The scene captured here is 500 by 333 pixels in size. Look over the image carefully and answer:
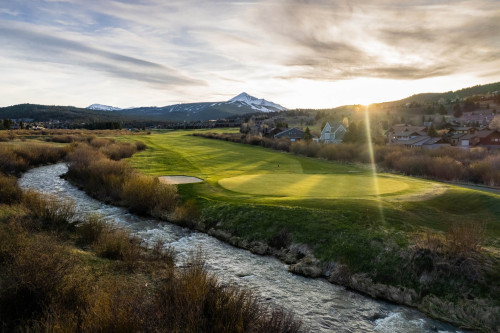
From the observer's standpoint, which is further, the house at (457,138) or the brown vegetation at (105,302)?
the house at (457,138)

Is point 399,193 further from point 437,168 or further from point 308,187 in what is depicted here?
point 437,168

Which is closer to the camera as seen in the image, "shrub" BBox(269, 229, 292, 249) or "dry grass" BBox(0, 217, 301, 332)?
"dry grass" BBox(0, 217, 301, 332)

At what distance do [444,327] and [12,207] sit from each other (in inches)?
845

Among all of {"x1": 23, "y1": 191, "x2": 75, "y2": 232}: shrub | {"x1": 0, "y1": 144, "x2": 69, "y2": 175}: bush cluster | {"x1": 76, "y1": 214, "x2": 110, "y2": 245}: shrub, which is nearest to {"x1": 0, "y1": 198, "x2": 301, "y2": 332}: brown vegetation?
{"x1": 76, "y1": 214, "x2": 110, "y2": 245}: shrub

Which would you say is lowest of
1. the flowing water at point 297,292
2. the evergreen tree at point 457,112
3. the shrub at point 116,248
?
the flowing water at point 297,292

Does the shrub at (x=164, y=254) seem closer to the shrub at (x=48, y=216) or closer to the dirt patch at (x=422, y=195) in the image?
the shrub at (x=48, y=216)

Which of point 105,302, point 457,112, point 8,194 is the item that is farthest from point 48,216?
point 457,112

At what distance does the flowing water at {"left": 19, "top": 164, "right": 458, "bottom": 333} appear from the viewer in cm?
1060

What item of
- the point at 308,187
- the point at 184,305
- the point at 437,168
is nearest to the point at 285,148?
the point at 437,168

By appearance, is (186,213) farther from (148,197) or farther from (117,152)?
(117,152)

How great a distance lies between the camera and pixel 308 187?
1062 inches

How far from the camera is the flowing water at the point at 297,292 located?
10602 mm

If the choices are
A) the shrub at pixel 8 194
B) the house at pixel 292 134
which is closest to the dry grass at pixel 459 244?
the shrub at pixel 8 194

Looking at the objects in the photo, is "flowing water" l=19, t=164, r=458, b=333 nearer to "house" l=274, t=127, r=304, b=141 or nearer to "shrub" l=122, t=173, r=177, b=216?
"shrub" l=122, t=173, r=177, b=216
